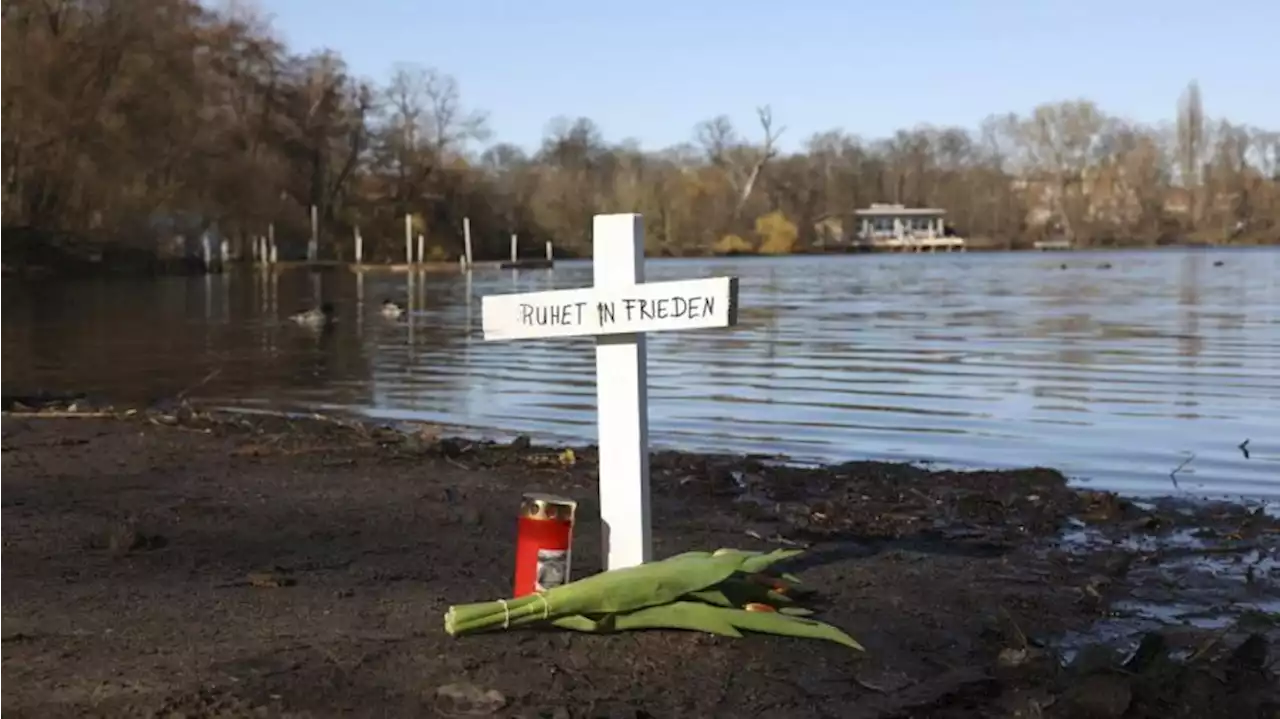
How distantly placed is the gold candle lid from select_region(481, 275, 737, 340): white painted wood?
0.65 meters

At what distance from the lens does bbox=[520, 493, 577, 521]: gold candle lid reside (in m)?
5.18

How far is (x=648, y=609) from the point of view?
499 centimetres

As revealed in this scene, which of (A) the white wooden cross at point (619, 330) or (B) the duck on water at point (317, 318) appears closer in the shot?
(A) the white wooden cross at point (619, 330)

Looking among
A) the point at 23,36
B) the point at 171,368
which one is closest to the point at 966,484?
the point at 171,368

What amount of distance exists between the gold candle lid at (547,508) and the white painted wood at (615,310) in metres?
0.65

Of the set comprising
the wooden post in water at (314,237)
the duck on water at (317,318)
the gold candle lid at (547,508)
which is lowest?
the duck on water at (317,318)

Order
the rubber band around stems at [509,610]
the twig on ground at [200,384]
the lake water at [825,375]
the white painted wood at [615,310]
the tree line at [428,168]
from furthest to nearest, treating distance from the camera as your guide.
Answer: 1. the tree line at [428,168]
2. the twig on ground at [200,384]
3. the lake water at [825,375]
4. the white painted wood at [615,310]
5. the rubber band around stems at [509,610]

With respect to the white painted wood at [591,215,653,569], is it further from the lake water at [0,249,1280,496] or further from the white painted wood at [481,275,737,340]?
the lake water at [0,249,1280,496]

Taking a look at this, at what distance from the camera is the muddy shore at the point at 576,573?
14.4ft

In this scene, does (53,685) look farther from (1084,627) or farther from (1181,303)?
(1181,303)

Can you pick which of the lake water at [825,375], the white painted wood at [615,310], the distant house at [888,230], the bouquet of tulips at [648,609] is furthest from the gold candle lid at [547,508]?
the distant house at [888,230]

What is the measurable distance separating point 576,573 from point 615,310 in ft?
4.06

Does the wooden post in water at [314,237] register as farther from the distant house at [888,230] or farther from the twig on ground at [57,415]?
the twig on ground at [57,415]

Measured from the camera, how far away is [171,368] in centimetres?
1998
